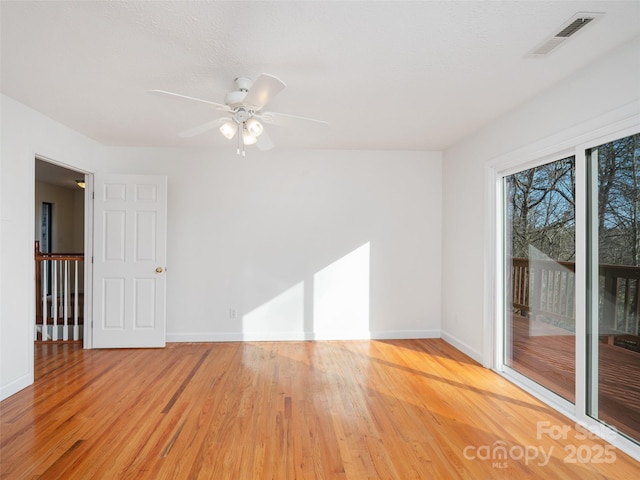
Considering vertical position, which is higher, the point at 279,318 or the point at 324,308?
the point at 324,308

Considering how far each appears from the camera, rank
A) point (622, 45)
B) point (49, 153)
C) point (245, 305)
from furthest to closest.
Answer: point (245, 305) → point (49, 153) → point (622, 45)

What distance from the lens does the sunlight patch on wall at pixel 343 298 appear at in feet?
15.6

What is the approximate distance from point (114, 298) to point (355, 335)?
10.2 ft

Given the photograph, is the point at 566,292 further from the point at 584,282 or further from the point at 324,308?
the point at 324,308

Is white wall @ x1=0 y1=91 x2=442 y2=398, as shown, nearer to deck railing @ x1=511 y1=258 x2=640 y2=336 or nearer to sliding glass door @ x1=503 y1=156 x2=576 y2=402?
sliding glass door @ x1=503 y1=156 x2=576 y2=402

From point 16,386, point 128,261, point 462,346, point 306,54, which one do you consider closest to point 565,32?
point 306,54

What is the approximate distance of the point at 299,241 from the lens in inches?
187

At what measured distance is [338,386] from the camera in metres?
3.24

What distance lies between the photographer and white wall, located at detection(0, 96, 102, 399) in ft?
9.85

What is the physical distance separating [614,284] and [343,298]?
2.99 meters

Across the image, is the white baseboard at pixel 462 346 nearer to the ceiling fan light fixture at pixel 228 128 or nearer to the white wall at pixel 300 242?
the white wall at pixel 300 242

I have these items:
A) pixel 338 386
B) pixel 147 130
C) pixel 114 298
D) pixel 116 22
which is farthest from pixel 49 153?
pixel 338 386

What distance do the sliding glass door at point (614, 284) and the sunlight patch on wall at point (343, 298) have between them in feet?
8.68

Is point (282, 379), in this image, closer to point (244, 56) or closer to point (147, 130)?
point (244, 56)
